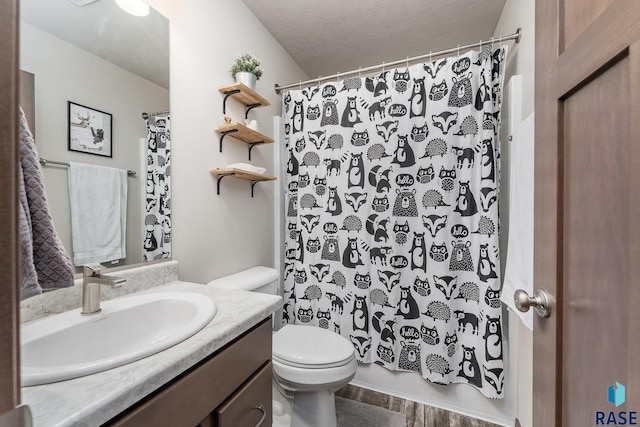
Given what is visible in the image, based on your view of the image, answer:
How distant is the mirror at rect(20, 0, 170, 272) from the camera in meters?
0.83

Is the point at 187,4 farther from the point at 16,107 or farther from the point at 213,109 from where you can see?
the point at 16,107

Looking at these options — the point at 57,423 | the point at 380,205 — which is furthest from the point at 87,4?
the point at 380,205

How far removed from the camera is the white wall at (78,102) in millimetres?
828

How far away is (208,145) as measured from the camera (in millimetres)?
1443

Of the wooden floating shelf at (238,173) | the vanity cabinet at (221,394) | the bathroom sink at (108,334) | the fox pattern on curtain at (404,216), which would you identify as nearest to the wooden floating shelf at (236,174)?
the wooden floating shelf at (238,173)

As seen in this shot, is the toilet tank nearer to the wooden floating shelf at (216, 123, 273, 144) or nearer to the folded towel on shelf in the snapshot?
the folded towel on shelf

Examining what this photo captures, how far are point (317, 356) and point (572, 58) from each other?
1.33 m

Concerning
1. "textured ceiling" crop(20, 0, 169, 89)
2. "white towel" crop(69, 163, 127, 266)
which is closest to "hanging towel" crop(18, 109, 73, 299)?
"white towel" crop(69, 163, 127, 266)

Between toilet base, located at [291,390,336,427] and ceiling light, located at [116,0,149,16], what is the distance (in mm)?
1828

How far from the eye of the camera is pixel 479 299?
1.50 m

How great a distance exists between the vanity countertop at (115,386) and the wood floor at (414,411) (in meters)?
1.34

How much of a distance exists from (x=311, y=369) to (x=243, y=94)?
1.46 meters

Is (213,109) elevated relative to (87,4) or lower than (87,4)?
lower

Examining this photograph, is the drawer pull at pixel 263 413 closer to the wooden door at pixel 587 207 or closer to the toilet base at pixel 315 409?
the toilet base at pixel 315 409
